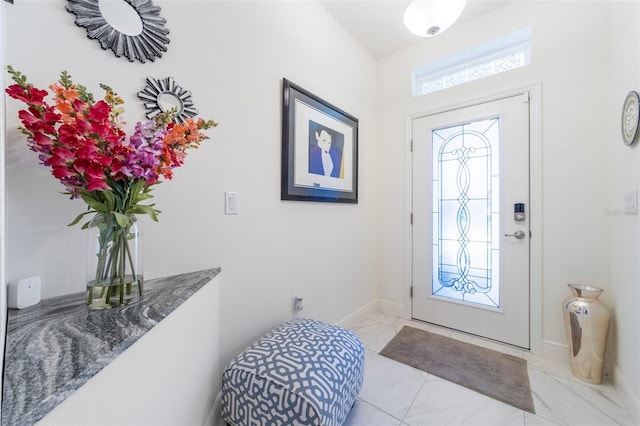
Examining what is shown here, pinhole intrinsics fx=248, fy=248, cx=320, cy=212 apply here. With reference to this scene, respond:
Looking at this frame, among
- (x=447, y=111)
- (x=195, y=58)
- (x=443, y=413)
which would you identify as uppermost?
(x=447, y=111)

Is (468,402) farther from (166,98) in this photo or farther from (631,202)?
(166,98)

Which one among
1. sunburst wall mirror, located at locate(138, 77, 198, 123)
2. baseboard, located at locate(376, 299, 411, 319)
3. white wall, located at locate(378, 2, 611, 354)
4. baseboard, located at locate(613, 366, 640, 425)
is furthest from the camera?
baseboard, located at locate(376, 299, 411, 319)

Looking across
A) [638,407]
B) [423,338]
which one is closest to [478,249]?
[423,338]

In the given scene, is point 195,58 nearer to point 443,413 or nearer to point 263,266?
point 263,266

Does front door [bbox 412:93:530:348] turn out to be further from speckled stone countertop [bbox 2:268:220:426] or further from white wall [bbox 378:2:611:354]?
speckled stone countertop [bbox 2:268:220:426]

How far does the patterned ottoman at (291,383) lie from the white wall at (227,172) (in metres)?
0.32

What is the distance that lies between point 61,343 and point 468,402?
1819 mm

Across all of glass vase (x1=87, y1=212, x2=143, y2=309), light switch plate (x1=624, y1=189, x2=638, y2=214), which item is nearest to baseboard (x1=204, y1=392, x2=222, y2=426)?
glass vase (x1=87, y1=212, x2=143, y2=309)

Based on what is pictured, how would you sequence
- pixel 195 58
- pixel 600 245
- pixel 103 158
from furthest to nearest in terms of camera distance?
pixel 600 245 → pixel 195 58 → pixel 103 158

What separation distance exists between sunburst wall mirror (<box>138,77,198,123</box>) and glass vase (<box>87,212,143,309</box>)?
0.55 metres

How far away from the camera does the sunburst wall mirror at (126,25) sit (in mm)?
921

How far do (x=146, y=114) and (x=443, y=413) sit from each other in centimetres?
208

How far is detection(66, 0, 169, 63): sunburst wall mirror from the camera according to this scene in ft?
3.02

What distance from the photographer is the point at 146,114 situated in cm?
108
